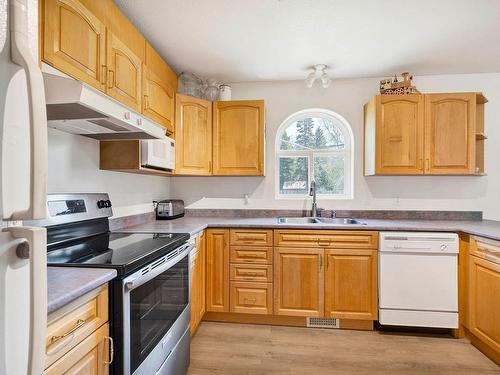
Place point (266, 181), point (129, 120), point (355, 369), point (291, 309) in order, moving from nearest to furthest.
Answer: point (129, 120) < point (355, 369) < point (291, 309) < point (266, 181)

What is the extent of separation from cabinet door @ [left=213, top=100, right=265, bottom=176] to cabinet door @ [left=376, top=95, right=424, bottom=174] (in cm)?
113

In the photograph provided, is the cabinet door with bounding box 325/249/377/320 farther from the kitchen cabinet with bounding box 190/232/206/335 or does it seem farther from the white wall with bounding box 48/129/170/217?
the white wall with bounding box 48/129/170/217

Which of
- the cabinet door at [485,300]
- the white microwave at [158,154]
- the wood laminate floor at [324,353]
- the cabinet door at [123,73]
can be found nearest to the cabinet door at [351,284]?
Answer: the wood laminate floor at [324,353]

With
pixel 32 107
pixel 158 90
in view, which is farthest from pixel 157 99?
pixel 32 107

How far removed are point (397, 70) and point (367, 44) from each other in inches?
27.0

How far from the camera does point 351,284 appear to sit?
2.34m

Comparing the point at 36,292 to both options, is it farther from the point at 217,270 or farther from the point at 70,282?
the point at 217,270

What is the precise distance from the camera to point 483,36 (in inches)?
85.1

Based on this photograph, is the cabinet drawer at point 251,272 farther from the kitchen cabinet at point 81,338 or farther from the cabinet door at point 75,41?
the cabinet door at point 75,41

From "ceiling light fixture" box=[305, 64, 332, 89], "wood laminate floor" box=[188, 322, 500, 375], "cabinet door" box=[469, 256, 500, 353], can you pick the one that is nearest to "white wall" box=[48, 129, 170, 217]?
"wood laminate floor" box=[188, 322, 500, 375]

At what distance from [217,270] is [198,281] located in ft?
0.80

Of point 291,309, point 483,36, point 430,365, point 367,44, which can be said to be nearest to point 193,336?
point 291,309

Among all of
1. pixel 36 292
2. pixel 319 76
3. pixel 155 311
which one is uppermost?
pixel 319 76

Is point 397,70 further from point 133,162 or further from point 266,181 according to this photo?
point 133,162
